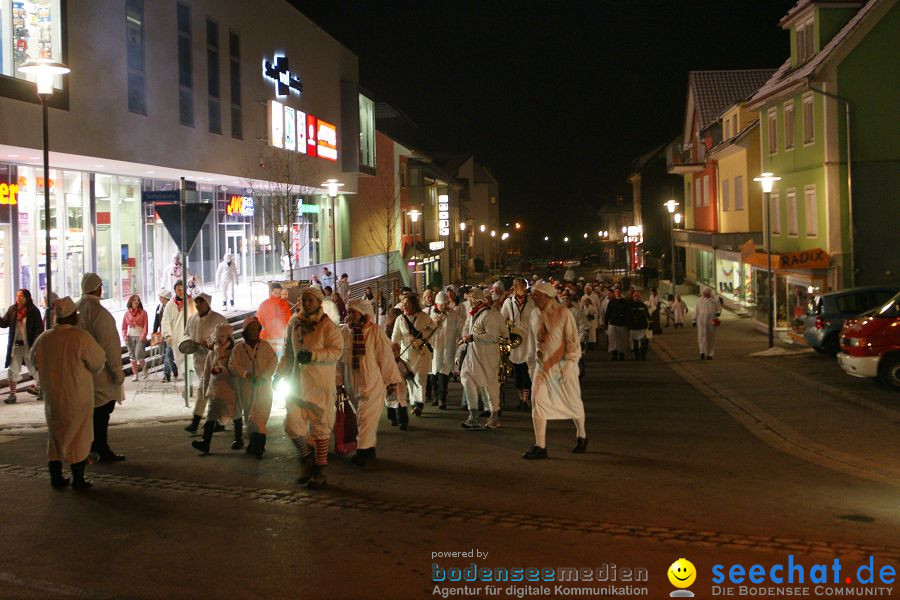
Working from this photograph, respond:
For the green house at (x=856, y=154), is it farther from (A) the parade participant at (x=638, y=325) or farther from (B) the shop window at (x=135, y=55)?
(B) the shop window at (x=135, y=55)

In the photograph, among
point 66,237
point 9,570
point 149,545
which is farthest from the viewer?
point 66,237

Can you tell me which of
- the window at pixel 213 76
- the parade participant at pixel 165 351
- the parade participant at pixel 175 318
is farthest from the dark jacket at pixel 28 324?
the window at pixel 213 76

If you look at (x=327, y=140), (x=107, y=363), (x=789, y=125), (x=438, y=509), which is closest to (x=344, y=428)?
(x=438, y=509)

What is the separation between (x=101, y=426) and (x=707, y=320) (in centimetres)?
1717

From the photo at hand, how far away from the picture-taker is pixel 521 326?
14.0 m

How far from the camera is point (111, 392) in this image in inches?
388

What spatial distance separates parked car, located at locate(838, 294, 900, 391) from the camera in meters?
16.6

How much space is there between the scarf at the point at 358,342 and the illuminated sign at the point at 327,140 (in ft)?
104

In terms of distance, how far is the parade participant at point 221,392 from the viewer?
34.8 ft

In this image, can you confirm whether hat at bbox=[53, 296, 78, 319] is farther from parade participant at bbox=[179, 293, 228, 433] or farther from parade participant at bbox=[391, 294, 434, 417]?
parade participant at bbox=[391, 294, 434, 417]

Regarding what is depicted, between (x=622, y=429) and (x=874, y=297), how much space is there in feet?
40.4

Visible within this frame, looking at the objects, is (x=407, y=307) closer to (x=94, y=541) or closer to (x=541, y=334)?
(x=541, y=334)

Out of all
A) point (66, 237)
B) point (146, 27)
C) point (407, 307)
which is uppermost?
point (146, 27)

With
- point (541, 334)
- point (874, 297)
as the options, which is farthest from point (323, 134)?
point (541, 334)
